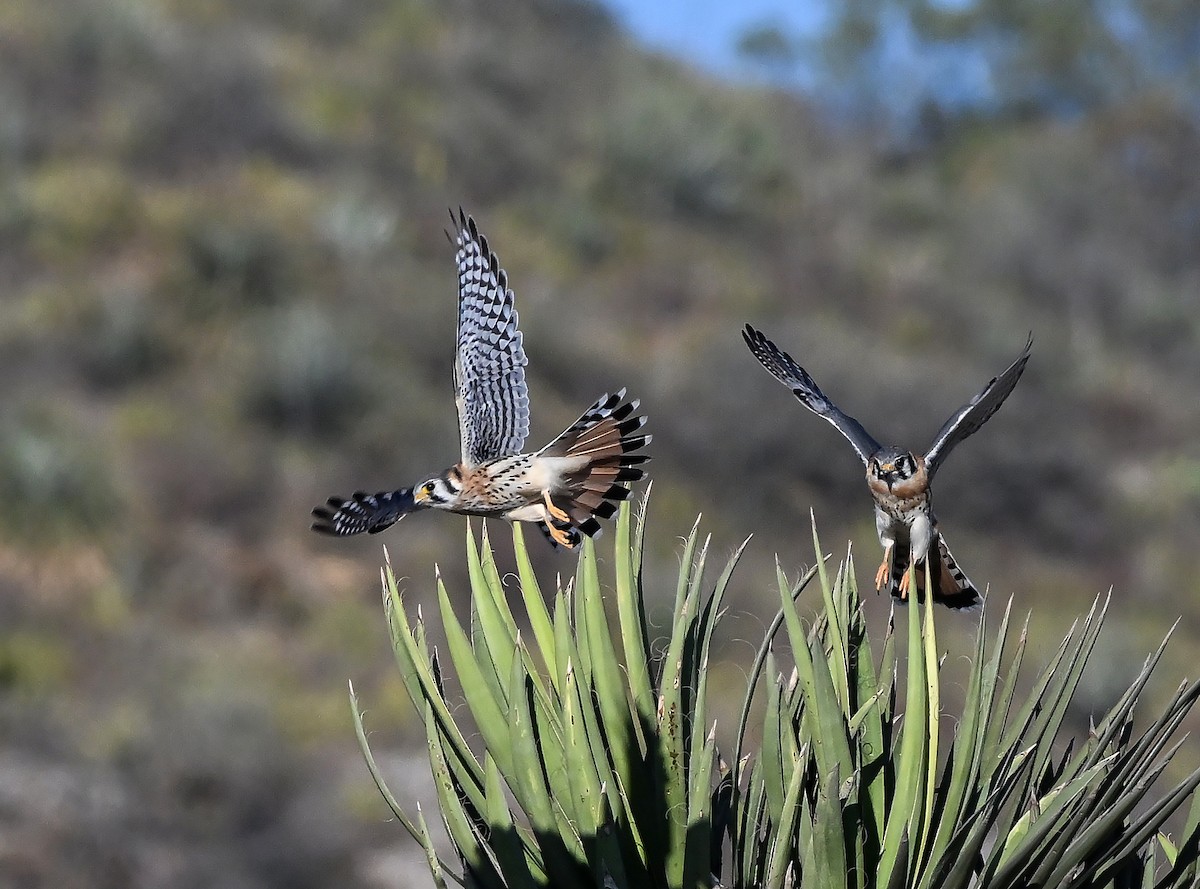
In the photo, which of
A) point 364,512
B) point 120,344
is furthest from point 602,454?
point 120,344

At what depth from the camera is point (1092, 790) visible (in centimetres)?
320

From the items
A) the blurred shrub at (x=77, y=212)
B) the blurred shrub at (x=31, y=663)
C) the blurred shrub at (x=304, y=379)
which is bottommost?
the blurred shrub at (x=31, y=663)

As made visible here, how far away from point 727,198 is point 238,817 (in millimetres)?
Answer: 18669

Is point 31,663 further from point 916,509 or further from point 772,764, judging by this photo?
point 772,764

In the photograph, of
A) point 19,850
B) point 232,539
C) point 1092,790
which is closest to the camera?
point 1092,790

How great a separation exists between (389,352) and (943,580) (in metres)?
15.9

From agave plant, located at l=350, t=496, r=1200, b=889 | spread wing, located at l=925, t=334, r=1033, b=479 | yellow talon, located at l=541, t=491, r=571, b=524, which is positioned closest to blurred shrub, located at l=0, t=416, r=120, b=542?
yellow talon, located at l=541, t=491, r=571, b=524

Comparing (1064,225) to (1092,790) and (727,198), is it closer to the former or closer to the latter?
(727,198)

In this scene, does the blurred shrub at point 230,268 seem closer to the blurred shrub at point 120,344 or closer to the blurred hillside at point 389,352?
the blurred hillside at point 389,352

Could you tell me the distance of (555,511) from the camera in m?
4.45

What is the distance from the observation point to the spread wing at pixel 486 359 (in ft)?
17.3

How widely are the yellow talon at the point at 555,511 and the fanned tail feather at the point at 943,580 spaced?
2.99 ft

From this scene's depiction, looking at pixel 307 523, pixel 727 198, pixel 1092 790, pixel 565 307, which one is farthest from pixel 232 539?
pixel 727 198

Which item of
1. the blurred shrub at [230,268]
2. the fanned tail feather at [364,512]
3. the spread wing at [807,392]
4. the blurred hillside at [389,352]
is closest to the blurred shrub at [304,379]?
the blurred hillside at [389,352]
